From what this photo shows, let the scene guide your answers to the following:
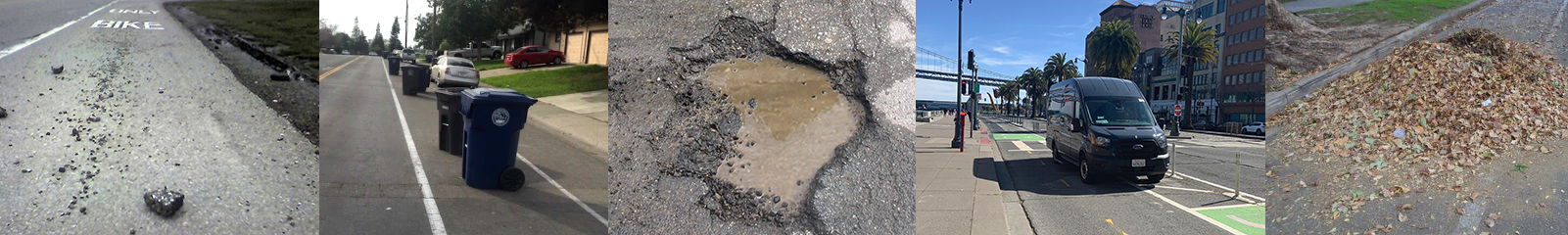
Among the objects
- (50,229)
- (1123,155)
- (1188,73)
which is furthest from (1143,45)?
(50,229)

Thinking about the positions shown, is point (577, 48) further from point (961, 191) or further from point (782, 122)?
point (961, 191)

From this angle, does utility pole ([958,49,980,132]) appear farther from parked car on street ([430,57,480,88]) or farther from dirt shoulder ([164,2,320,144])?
dirt shoulder ([164,2,320,144])

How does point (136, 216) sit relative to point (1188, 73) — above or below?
below

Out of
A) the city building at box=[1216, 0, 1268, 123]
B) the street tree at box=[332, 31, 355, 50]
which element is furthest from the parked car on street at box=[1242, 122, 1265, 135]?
the street tree at box=[332, 31, 355, 50]

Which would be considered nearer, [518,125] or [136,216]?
[518,125]

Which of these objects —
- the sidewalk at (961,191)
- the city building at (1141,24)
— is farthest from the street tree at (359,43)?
the city building at (1141,24)

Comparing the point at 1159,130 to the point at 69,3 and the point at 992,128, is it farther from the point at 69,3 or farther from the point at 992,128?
the point at 69,3
